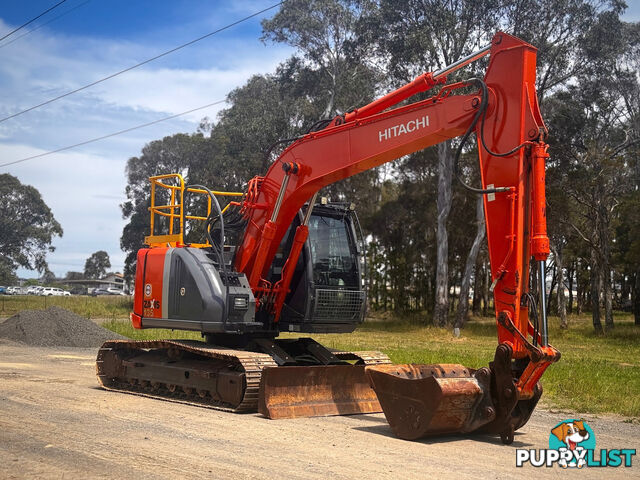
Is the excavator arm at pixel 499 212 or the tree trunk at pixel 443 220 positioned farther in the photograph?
the tree trunk at pixel 443 220

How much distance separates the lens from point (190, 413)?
9508 millimetres

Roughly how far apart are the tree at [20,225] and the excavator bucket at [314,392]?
201ft

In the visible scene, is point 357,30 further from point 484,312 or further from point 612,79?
point 484,312

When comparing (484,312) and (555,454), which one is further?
(484,312)

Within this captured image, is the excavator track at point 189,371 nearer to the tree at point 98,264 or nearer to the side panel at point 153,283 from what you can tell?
the side panel at point 153,283

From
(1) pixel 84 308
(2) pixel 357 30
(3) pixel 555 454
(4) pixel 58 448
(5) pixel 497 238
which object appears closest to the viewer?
(4) pixel 58 448

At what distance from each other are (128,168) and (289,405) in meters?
47.8

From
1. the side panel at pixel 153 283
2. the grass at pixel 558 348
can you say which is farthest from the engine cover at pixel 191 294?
the grass at pixel 558 348

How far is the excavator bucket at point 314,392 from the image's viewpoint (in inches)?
367

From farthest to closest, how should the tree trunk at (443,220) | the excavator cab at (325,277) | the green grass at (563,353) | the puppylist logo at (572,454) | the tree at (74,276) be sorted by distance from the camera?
the tree at (74,276) → the tree trunk at (443,220) → the green grass at (563,353) → the excavator cab at (325,277) → the puppylist logo at (572,454)

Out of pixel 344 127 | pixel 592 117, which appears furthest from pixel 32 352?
pixel 592 117

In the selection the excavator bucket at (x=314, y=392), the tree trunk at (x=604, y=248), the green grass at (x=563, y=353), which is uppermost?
the tree trunk at (x=604, y=248)

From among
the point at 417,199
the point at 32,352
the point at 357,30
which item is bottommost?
the point at 32,352
